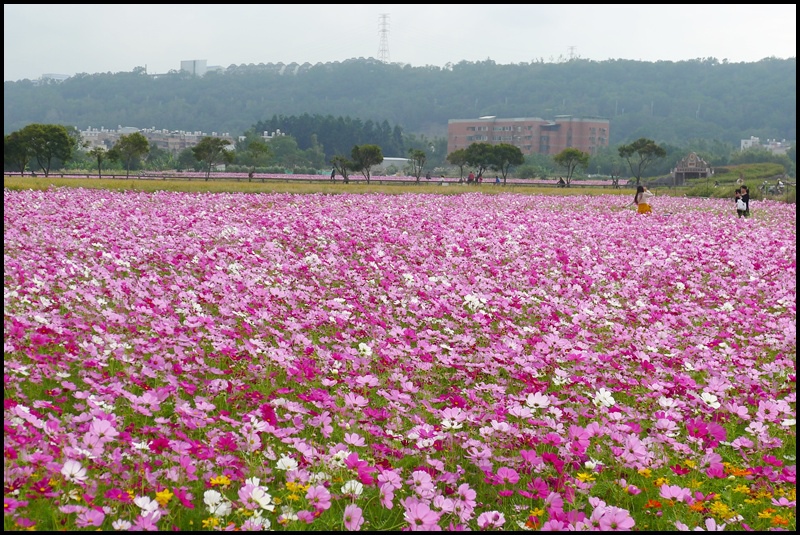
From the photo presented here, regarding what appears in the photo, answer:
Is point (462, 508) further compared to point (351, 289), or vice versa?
point (351, 289)

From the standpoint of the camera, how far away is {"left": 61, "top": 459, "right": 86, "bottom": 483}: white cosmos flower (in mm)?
2822

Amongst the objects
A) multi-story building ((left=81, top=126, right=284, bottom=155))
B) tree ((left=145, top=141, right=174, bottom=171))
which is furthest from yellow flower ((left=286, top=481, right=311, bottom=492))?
multi-story building ((left=81, top=126, right=284, bottom=155))

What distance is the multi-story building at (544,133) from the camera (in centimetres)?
14825

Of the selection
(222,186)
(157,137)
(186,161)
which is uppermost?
(157,137)

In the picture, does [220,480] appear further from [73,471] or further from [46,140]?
[46,140]

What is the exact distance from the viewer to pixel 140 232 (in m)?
11.1

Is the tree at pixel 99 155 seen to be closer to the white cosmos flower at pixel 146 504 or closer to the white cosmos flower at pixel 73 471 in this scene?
the white cosmos flower at pixel 73 471

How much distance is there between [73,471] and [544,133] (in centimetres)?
15310

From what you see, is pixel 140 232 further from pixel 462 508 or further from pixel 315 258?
pixel 462 508

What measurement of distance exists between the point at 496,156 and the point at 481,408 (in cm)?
6156

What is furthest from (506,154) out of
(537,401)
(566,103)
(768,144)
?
(566,103)

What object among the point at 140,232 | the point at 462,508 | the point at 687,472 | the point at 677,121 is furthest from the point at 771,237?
the point at 677,121

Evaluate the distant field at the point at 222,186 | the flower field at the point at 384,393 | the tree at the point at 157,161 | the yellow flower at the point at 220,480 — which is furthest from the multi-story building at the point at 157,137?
the yellow flower at the point at 220,480

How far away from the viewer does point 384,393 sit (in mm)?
3943
